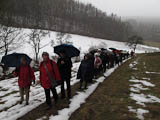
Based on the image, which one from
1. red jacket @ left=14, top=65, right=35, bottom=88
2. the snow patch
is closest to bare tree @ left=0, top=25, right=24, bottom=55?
red jacket @ left=14, top=65, right=35, bottom=88

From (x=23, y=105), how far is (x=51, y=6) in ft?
346

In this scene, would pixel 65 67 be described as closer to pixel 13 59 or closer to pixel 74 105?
pixel 74 105

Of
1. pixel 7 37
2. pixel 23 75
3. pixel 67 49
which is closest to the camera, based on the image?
pixel 23 75

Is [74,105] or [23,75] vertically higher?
[23,75]

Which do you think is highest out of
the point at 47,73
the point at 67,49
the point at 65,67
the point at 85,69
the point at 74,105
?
the point at 67,49

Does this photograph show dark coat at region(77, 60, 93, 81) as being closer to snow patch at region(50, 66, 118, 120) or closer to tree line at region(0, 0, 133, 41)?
snow patch at region(50, 66, 118, 120)

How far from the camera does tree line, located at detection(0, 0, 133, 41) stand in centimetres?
7312

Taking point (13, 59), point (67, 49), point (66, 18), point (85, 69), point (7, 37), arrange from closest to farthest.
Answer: point (13, 59)
point (67, 49)
point (85, 69)
point (7, 37)
point (66, 18)

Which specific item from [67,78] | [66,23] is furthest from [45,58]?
[66,23]

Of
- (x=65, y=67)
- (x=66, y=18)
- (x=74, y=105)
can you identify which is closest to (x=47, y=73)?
(x=65, y=67)

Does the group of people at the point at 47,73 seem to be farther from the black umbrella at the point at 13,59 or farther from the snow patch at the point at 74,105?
the snow patch at the point at 74,105

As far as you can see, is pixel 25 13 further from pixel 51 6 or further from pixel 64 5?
pixel 64 5

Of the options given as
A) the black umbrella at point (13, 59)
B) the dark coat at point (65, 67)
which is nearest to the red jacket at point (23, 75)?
the black umbrella at point (13, 59)

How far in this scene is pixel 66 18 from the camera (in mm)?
96625
